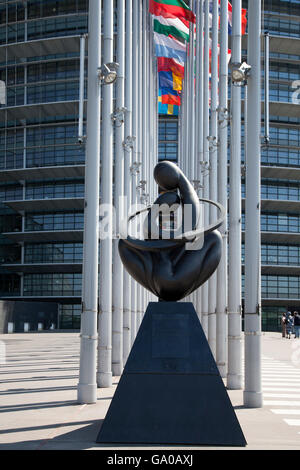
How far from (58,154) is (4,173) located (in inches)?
224

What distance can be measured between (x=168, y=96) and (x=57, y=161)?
22.2 meters

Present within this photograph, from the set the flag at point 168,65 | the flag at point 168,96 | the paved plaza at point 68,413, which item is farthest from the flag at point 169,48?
the paved plaza at point 68,413

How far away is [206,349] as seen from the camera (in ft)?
26.1

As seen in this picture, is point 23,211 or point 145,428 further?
point 23,211

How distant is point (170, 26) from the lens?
2722 cm

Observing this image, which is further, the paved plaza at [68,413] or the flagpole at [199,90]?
the flagpole at [199,90]

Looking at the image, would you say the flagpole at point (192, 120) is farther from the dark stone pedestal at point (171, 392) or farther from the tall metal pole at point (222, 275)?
the dark stone pedestal at point (171, 392)

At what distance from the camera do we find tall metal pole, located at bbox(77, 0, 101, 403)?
408 inches

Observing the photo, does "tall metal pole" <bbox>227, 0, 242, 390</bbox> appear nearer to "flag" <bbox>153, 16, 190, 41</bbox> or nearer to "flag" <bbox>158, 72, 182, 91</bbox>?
"flag" <bbox>153, 16, 190, 41</bbox>

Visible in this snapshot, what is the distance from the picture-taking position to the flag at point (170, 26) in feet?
87.4

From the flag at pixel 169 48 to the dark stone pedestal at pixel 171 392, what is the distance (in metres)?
25.4

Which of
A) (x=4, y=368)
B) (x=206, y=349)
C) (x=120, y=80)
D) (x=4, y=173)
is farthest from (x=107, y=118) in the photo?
(x=4, y=173)

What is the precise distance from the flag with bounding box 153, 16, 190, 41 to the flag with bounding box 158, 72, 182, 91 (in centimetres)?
837

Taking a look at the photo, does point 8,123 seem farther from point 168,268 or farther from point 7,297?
point 168,268
